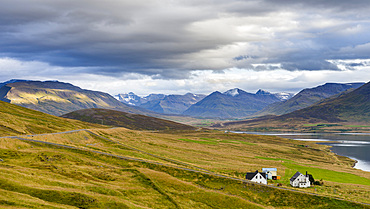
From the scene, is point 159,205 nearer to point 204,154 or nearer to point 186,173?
point 186,173

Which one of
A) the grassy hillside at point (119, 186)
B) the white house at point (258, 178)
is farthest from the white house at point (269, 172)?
the white house at point (258, 178)

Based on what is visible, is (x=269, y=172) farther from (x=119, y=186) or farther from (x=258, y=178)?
(x=119, y=186)

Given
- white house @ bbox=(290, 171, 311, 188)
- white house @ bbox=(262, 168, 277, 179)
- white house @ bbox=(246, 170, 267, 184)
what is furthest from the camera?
white house @ bbox=(262, 168, 277, 179)

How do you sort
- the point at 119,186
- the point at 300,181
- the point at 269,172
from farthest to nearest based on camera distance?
the point at 269,172 → the point at 300,181 → the point at 119,186

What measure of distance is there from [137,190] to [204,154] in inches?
3344

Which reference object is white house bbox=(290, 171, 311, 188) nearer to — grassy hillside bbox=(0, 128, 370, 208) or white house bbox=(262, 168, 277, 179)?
grassy hillside bbox=(0, 128, 370, 208)

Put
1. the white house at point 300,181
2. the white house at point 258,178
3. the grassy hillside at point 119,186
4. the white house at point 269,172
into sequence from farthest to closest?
the white house at point 269,172
the white house at point 300,181
the white house at point 258,178
the grassy hillside at point 119,186

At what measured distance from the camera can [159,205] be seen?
61406mm

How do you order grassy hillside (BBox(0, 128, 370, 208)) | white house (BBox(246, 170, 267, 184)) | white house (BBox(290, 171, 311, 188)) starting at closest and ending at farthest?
grassy hillside (BBox(0, 128, 370, 208)), white house (BBox(246, 170, 267, 184)), white house (BBox(290, 171, 311, 188))

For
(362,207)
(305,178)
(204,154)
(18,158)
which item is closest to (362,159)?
(204,154)

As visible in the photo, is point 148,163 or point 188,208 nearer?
point 188,208

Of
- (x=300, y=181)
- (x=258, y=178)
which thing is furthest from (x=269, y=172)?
(x=300, y=181)

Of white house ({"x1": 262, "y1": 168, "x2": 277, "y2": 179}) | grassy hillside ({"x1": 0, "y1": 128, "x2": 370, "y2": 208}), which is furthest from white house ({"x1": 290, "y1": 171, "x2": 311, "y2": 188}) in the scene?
white house ({"x1": 262, "y1": 168, "x2": 277, "y2": 179})

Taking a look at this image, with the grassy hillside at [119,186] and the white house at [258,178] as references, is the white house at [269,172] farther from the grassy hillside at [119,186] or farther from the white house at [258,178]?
the white house at [258,178]
